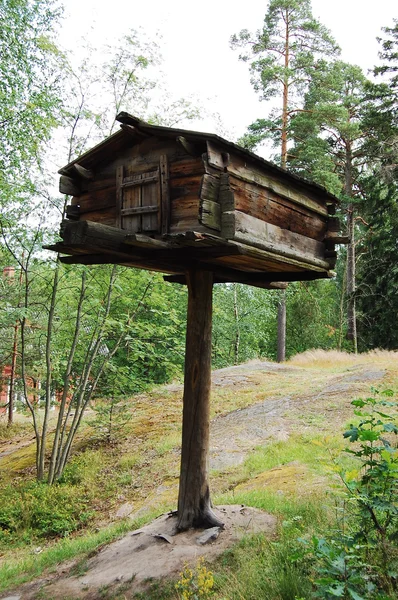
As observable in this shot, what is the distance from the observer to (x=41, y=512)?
25.1ft

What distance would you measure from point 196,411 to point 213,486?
2.45m

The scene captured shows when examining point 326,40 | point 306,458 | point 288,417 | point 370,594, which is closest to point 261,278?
point 306,458

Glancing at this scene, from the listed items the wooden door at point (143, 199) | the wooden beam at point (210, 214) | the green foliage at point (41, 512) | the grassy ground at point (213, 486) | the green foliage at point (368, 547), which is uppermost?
the wooden door at point (143, 199)

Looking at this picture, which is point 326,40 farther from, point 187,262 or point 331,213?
point 187,262

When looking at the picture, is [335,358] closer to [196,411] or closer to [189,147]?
[196,411]

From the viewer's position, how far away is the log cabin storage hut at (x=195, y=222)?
415 cm

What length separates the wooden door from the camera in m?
4.38

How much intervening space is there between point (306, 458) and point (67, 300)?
211 inches

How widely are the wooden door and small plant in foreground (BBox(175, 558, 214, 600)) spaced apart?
9.08ft

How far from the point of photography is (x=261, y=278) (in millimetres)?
5895

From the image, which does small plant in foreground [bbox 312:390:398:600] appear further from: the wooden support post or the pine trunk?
the pine trunk

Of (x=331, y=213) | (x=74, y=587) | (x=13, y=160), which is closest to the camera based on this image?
(x=74, y=587)

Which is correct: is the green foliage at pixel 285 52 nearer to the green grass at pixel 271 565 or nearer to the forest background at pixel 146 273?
the forest background at pixel 146 273

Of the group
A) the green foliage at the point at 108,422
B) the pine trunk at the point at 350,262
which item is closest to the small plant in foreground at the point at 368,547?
the green foliage at the point at 108,422
